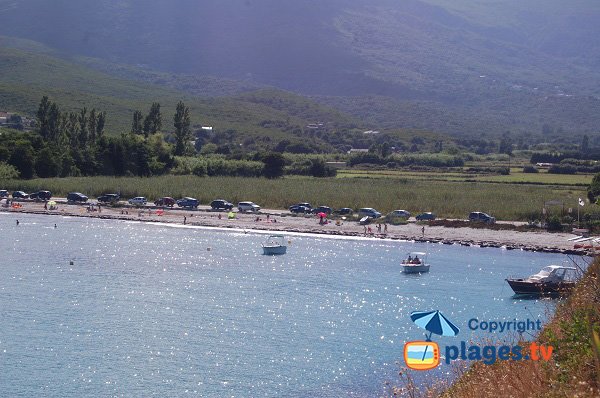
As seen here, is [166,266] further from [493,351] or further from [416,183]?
[416,183]

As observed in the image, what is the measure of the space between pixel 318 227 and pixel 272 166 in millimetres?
35770

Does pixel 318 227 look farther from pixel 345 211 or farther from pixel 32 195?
pixel 32 195

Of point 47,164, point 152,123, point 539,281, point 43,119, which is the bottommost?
point 539,281

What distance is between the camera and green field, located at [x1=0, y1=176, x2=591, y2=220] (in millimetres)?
74625

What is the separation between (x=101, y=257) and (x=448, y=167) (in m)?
80.4

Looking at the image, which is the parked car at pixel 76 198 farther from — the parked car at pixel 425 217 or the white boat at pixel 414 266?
the white boat at pixel 414 266

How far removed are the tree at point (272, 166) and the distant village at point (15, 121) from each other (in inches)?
2056

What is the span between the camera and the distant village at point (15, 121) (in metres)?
144

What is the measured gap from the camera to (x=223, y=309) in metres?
39.6

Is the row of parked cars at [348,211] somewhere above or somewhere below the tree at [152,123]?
below

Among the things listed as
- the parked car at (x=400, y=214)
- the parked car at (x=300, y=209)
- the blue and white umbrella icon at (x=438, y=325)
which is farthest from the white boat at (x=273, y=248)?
the blue and white umbrella icon at (x=438, y=325)

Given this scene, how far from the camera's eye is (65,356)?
31469 millimetres

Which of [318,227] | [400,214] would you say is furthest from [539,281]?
[400,214]

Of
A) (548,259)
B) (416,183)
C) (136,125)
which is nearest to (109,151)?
(136,125)
